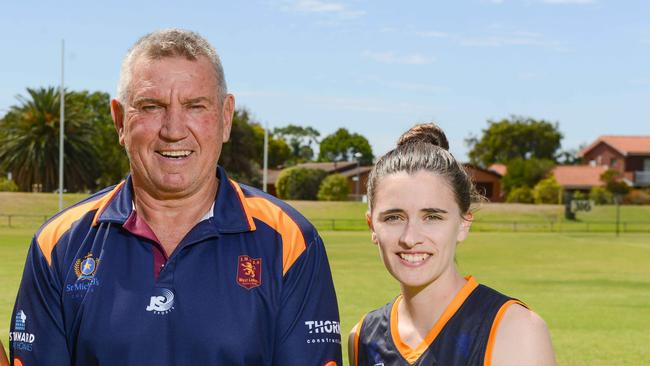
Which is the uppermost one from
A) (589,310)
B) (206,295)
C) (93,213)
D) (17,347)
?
(93,213)

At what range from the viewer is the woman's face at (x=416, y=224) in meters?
3.84

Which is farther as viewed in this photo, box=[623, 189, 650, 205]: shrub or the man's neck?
box=[623, 189, 650, 205]: shrub

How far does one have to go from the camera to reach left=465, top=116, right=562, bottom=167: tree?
98562mm

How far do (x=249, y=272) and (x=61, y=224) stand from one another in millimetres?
741

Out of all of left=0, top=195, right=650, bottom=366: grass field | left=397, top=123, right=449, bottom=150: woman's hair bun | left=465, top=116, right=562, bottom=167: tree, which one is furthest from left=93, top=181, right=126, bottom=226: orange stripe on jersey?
left=465, top=116, right=562, bottom=167: tree

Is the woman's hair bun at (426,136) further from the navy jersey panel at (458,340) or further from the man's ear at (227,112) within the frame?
the man's ear at (227,112)

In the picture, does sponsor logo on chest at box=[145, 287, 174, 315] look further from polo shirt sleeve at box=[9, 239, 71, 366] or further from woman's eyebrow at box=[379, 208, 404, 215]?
woman's eyebrow at box=[379, 208, 404, 215]

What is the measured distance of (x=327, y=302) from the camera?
3.38 metres

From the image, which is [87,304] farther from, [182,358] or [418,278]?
[418,278]

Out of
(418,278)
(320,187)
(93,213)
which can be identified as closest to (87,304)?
(93,213)

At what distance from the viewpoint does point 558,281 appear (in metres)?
19.8

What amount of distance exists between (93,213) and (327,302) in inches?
36.9

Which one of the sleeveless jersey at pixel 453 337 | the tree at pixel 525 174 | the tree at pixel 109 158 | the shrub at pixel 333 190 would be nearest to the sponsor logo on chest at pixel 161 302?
the sleeveless jersey at pixel 453 337

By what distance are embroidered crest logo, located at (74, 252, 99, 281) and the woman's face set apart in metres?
1.17
